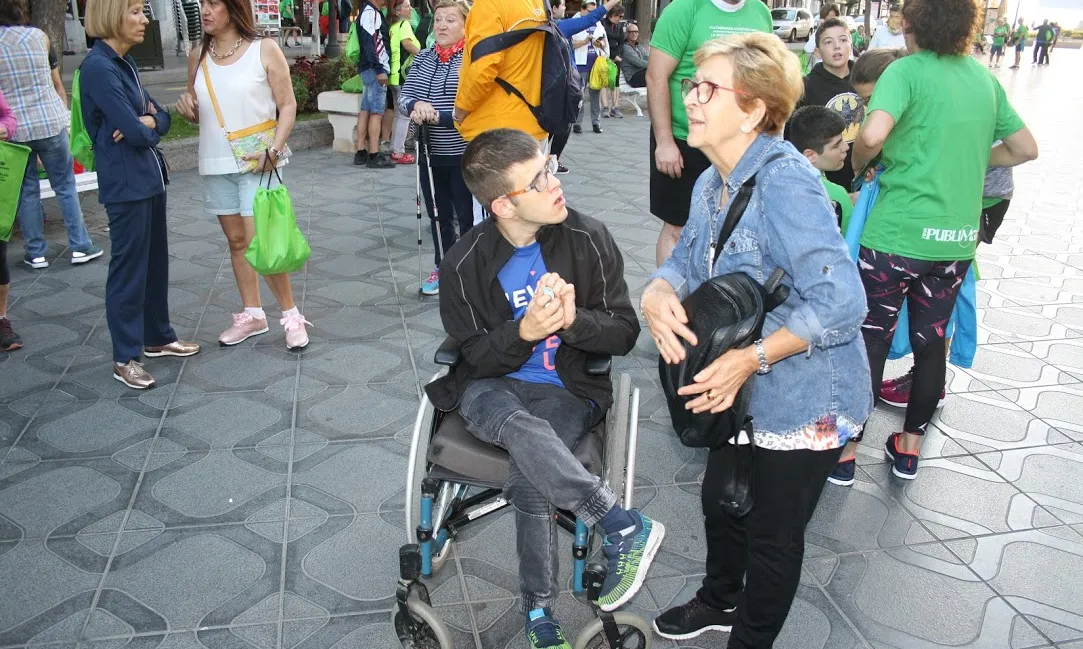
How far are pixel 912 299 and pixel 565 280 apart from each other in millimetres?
1530

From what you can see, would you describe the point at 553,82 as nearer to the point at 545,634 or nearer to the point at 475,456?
the point at 475,456

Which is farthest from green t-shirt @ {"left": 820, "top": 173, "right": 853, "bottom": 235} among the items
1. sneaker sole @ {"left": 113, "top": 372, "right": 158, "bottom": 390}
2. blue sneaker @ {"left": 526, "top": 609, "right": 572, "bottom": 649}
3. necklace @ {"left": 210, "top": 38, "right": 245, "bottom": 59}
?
sneaker sole @ {"left": 113, "top": 372, "right": 158, "bottom": 390}

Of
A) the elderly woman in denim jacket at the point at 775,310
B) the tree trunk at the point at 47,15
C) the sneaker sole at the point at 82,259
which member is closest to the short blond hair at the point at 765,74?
the elderly woman in denim jacket at the point at 775,310

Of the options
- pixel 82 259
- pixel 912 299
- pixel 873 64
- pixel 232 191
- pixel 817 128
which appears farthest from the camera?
pixel 82 259

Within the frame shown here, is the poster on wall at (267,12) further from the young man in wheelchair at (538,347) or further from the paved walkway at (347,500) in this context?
the young man in wheelchair at (538,347)

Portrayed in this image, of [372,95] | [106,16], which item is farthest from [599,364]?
[372,95]

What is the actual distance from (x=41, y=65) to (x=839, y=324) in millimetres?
5808

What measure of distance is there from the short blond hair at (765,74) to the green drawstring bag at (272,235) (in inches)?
114

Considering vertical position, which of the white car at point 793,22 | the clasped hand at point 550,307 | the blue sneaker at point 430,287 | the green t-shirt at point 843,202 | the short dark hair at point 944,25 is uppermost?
the white car at point 793,22

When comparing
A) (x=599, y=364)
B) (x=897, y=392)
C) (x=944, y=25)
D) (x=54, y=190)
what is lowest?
(x=897, y=392)

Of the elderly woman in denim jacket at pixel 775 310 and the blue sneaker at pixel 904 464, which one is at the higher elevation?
the elderly woman in denim jacket at pixel 775 310

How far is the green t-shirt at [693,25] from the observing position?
13.6ft

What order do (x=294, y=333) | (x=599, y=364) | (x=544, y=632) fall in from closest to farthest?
→ (x=544, y=632) → (x=599, y=364) → (x=294, y=333)

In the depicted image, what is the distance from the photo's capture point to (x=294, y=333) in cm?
477
